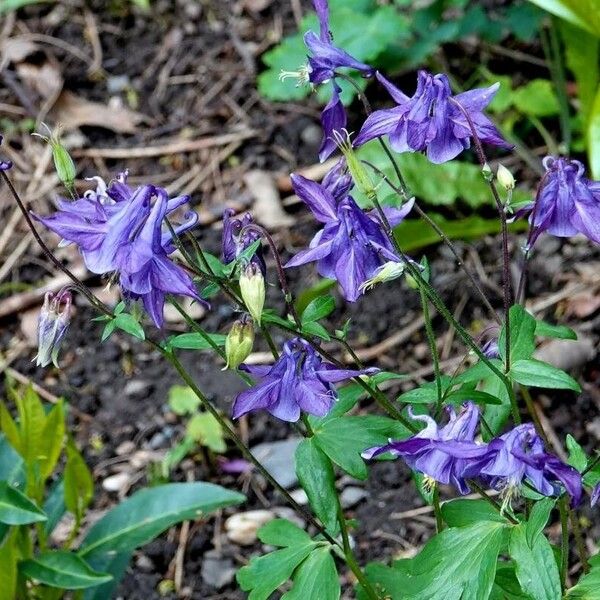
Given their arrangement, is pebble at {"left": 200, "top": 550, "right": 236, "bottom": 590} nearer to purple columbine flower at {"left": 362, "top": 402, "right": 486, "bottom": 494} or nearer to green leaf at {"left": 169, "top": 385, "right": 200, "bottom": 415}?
green leaf at {"left": 169, "top": 385, "right": 200, "bottom": 415}

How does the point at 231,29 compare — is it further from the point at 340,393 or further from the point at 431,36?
the point at 340,393

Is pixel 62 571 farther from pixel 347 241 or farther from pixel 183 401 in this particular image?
pixel 347 241

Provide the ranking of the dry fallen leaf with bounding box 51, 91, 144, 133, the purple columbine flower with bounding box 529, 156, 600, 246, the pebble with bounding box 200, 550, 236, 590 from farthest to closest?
the dry fallen leaf with bounding box 51, 91, 144, 133 < the pebble with bounding box 200, 550, 236, 590 < the purple columbine flower with bounding box 529, 156, 600, 246

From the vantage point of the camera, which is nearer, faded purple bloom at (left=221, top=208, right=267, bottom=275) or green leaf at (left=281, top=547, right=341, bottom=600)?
faded purple bloom at (left=221, top=208, right=267, bottom=275)

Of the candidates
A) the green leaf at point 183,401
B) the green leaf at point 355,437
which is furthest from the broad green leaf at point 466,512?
the green leaf at point 183,401

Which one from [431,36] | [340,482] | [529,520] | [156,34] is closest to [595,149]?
[431,36]

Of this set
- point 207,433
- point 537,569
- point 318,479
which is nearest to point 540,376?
point 537,569

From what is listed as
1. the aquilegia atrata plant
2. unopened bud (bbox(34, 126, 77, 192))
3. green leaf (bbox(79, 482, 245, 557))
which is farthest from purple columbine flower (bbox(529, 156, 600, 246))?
green leaf (bbox(79, 482, 245, 557))

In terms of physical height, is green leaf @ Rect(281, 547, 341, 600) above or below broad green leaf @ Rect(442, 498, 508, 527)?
below
